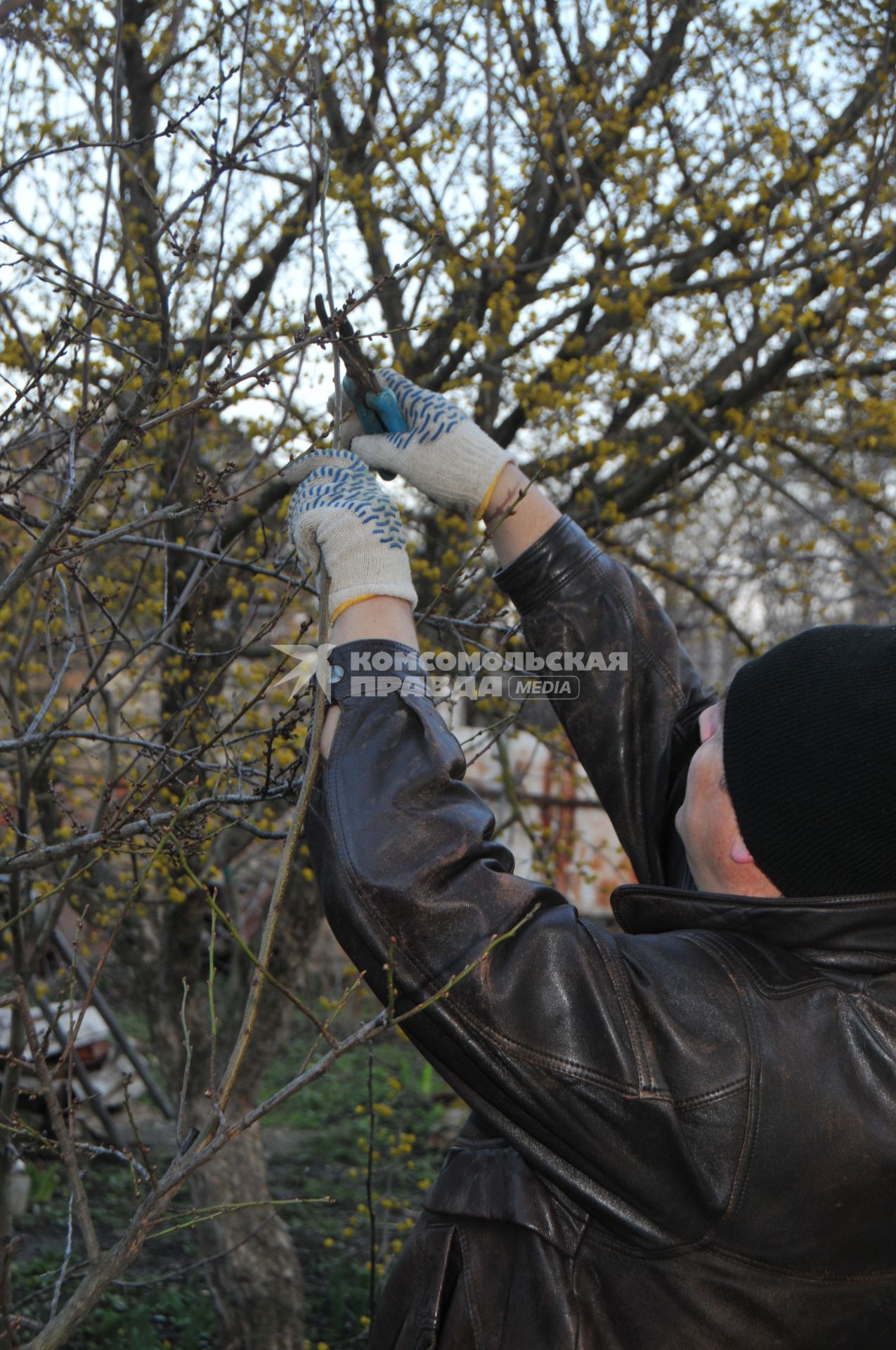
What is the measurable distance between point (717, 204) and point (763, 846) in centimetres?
310

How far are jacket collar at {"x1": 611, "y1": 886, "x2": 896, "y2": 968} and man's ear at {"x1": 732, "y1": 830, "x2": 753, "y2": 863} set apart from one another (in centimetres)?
8

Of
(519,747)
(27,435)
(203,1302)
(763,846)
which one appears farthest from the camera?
(519,747)

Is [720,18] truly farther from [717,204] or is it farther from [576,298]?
[576,298]

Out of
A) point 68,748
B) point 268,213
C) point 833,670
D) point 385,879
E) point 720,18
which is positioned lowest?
point 385,879

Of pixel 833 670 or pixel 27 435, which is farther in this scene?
pixel 27 435

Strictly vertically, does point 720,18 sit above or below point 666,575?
above

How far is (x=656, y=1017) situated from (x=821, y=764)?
36 centimetres

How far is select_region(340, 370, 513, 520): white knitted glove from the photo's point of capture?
1.92 m

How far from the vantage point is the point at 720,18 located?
13.6 feet

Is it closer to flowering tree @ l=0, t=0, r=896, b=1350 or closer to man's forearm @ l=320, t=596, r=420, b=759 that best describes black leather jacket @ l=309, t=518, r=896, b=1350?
man's forearm @ l=320, t=596, r=420, b=759

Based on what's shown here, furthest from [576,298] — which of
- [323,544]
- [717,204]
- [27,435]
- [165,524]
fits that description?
[323,544]

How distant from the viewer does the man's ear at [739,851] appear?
1.45m
